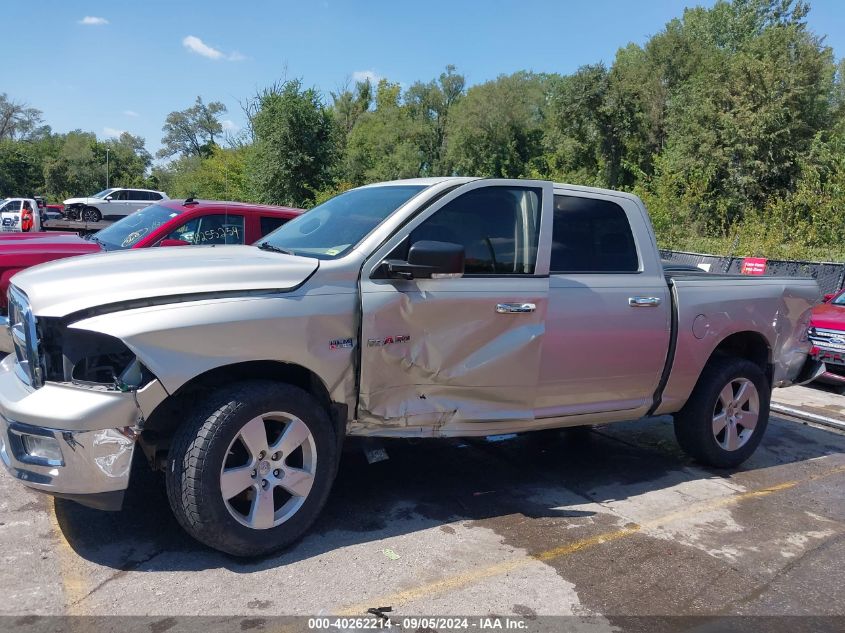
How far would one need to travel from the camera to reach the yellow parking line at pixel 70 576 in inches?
121

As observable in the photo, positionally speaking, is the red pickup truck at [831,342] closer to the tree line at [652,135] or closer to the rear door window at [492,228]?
the rear door window at [492,228]

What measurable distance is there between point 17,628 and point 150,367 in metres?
1.18

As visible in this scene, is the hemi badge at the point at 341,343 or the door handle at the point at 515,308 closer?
the hemi badge at the point at 341,343

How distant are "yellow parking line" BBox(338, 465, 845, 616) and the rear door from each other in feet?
2.55

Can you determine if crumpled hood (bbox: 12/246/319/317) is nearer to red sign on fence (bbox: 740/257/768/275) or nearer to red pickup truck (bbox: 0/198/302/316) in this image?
red pickup truck (bbox: 0/198/302/316)

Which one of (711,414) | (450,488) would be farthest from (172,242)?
(711,414)

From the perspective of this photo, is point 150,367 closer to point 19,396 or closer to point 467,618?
point 19,396

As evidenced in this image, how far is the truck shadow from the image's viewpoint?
3656 mm

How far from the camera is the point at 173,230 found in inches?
290

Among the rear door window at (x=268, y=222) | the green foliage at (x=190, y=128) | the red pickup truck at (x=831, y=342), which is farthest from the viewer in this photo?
the green foliage at (x=190, y=128)

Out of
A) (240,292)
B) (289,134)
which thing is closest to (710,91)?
(289,134)

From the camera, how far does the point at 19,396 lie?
3314mm

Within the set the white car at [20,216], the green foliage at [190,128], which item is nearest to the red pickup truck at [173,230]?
the white car at [20,216]

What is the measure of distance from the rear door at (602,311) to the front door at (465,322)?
15 cm
